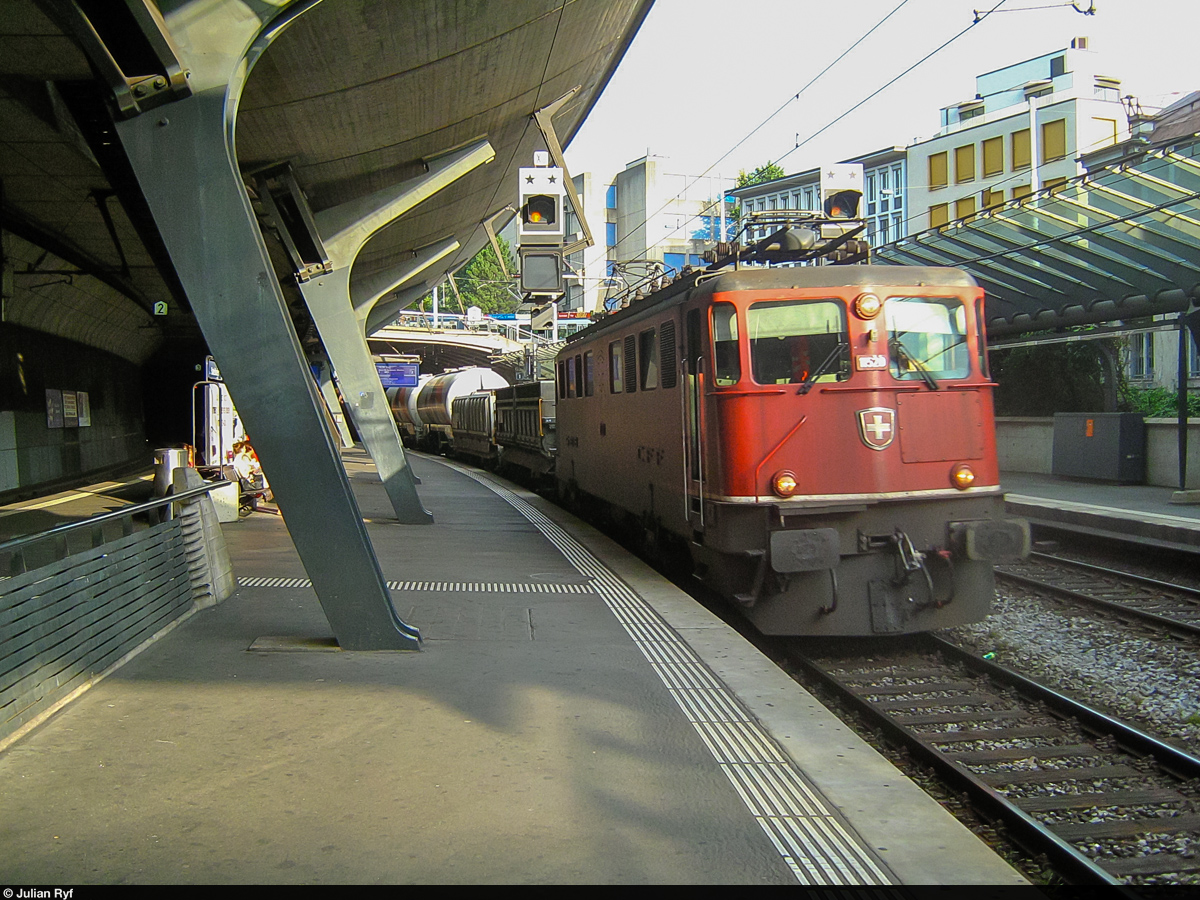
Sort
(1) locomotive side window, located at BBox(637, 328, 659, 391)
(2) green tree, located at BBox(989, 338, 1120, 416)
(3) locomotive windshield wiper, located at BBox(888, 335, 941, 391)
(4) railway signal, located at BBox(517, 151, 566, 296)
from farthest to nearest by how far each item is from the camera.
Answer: (2) green tree, located at BBox(989, 338, 1120, 416)
(4) railway signal, located at BBox(517, 151, 566, 296)
(1) locomotive side window, located at BBox(637, 328, 659, 391)
(3) locomotive windshield wiper, located at BBox(888, 335, 941, 391)

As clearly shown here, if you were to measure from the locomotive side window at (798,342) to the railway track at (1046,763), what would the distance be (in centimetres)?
227

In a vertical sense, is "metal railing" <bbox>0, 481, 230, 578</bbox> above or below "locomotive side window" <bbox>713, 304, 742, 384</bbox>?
below

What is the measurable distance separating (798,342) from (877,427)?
93 centimetres

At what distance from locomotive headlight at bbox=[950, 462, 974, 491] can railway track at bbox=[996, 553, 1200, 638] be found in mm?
2380

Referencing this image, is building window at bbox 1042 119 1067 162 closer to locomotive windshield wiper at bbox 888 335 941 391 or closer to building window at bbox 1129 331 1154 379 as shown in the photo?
building window at bbox 1129 331 1154 379

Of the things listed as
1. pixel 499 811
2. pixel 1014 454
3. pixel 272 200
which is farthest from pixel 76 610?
pixel 1014 454

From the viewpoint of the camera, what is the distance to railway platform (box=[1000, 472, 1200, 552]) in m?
12.7

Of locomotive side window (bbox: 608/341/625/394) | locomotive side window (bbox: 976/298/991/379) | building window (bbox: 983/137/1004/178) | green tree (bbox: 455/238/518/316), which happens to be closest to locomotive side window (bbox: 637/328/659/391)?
locomotive side window (bbox: 608/341/625/394)

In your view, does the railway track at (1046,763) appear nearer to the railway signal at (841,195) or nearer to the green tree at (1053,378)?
the railway signal at (841,195)

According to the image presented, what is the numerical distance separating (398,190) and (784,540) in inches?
529

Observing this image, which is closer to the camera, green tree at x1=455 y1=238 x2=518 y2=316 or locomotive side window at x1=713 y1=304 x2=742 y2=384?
locomotive side window at x1=713 y1=304 x2=742 y2=384

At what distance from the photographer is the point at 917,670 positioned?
800 centimetres

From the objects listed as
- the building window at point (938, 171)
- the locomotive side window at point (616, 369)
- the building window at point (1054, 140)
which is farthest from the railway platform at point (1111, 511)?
the building window at point (938, 171)

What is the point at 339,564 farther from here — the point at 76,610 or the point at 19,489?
the point at 19,489
